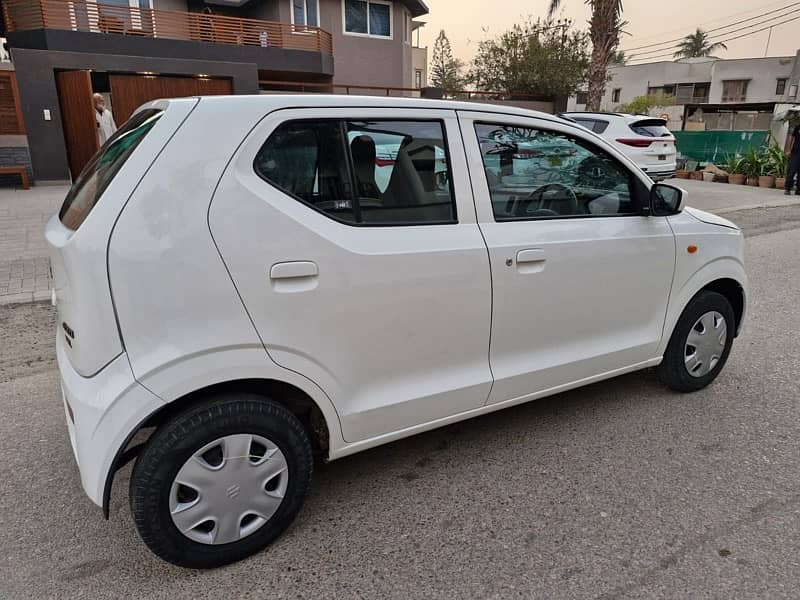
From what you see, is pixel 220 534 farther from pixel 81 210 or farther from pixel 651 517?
pixel 651 517

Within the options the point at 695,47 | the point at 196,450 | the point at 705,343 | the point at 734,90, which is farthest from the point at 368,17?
the point at 695,47

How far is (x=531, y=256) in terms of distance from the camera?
283cm

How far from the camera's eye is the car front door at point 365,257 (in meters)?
2.21

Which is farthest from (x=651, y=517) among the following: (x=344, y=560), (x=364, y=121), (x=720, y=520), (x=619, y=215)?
(x=364, y=121)

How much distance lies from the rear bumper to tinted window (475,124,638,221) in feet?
5.78

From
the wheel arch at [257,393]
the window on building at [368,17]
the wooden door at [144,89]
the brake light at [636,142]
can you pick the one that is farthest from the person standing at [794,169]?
the window on building at [368,17]

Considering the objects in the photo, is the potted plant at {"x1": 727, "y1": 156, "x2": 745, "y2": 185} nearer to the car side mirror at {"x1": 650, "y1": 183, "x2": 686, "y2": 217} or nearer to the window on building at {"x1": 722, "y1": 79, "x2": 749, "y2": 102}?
the car side mirror at {"x1": 650, "y1": 183, "x2": 686, "y2": 217}

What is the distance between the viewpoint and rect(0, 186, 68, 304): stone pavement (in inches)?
227

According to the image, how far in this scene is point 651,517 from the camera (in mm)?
2621

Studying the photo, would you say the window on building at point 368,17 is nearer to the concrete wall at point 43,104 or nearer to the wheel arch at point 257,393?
the concrete wall at point 43,104

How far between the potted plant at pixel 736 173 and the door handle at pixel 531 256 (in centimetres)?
1722

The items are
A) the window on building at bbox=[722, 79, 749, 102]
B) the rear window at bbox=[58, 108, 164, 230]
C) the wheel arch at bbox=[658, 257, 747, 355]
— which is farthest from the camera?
the window on building at bbox=[722, 79, 749, 102]

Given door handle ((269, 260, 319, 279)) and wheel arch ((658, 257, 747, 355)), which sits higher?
door handle ((269, 260, 319, 279))

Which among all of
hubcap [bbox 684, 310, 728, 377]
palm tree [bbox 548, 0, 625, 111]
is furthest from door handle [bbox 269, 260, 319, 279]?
palm tree [bbox 548, 0, 625, 111]
